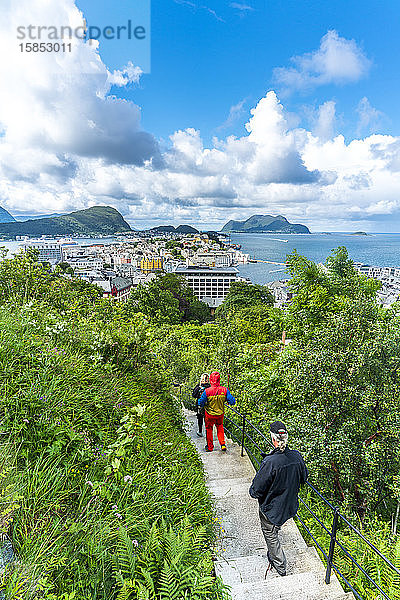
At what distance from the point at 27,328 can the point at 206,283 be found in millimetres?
85912

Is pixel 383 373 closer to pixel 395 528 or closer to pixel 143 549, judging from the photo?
pixel 395 528

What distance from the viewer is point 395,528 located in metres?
5.10

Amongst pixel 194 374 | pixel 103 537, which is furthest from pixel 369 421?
pixel 194 374

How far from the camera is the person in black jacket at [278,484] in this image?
3.10 meters

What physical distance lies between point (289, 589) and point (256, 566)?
1.38ft

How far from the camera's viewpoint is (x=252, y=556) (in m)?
3.42

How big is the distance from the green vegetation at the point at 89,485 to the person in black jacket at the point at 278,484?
1.87ft

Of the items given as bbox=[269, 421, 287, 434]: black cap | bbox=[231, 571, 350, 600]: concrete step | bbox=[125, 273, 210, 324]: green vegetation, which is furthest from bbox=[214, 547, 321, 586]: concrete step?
bbox=[125, 273, 210, 324]: green vegetation

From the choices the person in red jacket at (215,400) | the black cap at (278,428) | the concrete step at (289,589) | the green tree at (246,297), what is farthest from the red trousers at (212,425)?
the green tree at (246,297)

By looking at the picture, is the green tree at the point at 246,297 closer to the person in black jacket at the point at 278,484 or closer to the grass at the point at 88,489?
the grass at the point at 88,489

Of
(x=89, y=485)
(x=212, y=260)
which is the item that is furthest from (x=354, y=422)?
(x=212, y=260)

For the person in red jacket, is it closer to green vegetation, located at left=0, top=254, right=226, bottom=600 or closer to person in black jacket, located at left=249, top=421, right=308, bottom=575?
green vegetation, located at left=0, top=254, right=226, bottom=600

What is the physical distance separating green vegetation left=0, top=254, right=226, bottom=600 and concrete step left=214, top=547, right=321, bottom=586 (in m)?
0.26

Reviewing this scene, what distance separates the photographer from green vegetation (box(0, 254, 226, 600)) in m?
2.18
